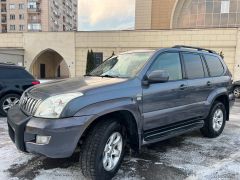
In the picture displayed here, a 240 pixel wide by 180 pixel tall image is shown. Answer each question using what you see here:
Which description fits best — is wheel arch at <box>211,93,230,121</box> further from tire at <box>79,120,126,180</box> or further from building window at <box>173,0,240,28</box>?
building window at <box>173,0,240,28</box>

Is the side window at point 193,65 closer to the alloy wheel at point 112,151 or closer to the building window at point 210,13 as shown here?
the alloy wheel at point 112,151

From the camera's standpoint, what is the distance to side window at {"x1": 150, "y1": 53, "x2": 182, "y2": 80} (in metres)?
4.59

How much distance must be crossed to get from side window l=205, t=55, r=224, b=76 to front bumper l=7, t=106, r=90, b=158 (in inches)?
140

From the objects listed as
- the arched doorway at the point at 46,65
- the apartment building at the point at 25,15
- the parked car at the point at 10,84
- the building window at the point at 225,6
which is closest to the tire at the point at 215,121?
the parked car at the point at 10,84

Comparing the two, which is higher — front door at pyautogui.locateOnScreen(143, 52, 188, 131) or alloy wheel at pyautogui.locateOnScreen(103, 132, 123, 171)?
front door at pyautogui.locateOnScreen(143, 52, 188, 131)

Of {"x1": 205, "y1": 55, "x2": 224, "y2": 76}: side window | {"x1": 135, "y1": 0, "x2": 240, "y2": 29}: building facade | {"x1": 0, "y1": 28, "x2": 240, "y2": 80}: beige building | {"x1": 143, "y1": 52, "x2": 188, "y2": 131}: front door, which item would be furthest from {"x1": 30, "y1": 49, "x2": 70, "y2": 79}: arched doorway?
{"x1": 143, "y1": 52, "x2": 188, "y2": 131}: front door

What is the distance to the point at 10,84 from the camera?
26.2ft

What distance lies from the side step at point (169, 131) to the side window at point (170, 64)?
85 cm

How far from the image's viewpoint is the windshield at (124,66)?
4.44 m

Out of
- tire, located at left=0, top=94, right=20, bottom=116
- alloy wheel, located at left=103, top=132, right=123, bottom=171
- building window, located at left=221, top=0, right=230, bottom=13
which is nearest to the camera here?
alloy wheel, located at left=103, top=132, right=123, bottom=171

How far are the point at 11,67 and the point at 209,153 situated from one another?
599 cm

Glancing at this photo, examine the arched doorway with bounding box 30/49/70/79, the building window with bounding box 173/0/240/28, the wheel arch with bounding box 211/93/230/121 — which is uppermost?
the building window with bounding box 173/0/240/28

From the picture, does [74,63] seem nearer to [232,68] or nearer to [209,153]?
[232,68]

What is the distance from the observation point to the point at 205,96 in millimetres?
5617
